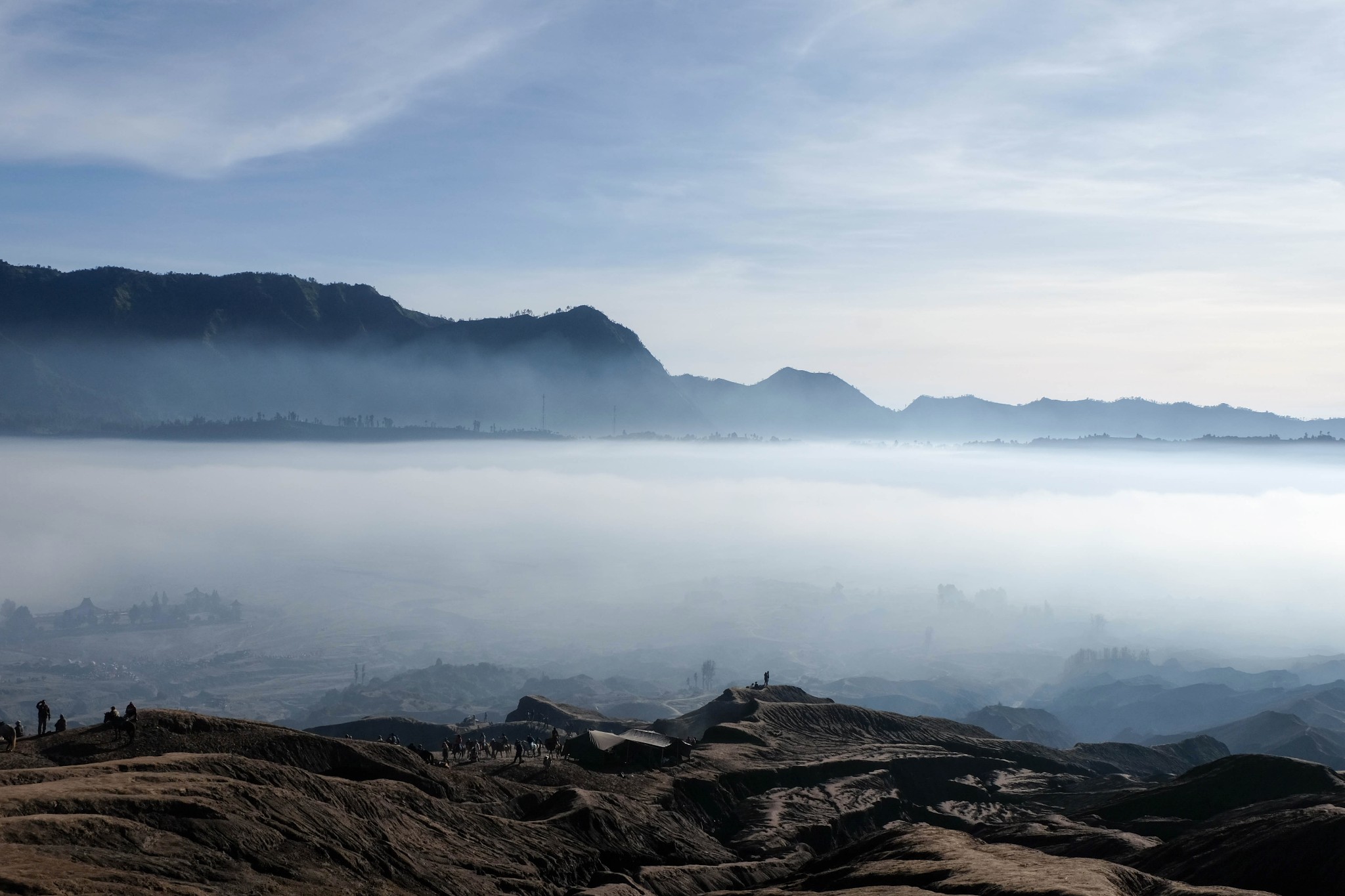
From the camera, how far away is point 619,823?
78.1 m

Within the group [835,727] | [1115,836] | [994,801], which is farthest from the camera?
[835,727]

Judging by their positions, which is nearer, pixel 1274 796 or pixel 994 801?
pixel 1274 796

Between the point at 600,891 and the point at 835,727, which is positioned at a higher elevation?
the point at 600,891

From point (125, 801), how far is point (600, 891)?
28693 millimetres

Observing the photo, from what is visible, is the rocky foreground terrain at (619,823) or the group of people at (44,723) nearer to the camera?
the rocky foreground terrain at (619,823)

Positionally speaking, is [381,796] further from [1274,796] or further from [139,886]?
[1274,796]

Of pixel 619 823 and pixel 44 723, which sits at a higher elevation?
pixel 44 723

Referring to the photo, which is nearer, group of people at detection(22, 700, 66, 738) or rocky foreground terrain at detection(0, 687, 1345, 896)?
rocky foreground terrain at detection(0, 687, 1345, 896)

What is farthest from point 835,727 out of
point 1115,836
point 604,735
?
point 1115,836

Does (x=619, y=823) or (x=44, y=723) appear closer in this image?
(x=44, y=723)

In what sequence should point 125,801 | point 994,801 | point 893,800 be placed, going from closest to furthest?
point 125,801 → point 893,800 → point 994,801

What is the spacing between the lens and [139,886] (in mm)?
43062

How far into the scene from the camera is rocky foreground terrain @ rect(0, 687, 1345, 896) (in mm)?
48969

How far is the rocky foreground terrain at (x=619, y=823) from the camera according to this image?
1928 inches
